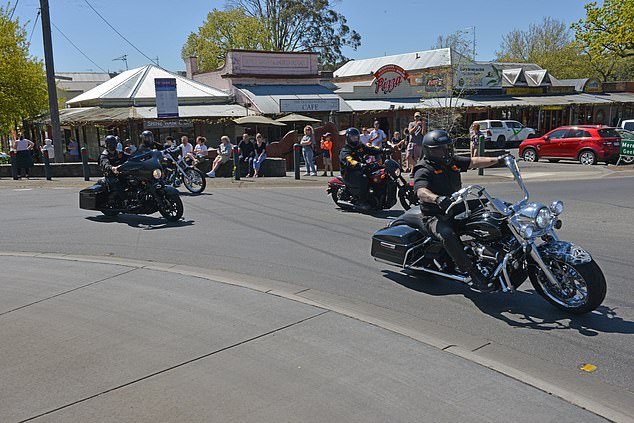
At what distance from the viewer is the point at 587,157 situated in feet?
73.7


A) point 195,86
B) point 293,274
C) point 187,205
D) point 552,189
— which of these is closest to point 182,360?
point 293,274

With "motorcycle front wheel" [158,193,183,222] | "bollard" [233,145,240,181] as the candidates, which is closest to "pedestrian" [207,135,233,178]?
"bollard" [233,145,240,181]

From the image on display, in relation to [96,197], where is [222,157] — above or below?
above

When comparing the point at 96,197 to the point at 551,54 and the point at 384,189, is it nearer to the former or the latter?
the point at 384,189

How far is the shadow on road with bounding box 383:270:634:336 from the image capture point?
204 inches

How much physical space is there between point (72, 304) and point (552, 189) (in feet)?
40.9

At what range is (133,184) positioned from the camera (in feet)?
36.0

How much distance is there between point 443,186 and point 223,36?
5623 cm

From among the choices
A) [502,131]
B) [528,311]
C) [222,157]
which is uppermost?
[502,131]

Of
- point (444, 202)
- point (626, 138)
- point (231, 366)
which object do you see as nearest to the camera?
point (231, 366)

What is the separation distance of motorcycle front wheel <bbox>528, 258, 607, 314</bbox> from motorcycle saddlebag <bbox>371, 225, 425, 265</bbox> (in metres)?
1.35

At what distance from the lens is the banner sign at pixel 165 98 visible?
64.7 ft

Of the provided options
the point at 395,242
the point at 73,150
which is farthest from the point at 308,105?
the point at 395,242

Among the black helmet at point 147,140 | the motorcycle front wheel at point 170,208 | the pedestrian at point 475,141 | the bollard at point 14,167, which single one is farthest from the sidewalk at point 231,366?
the bollard at point 14,167
